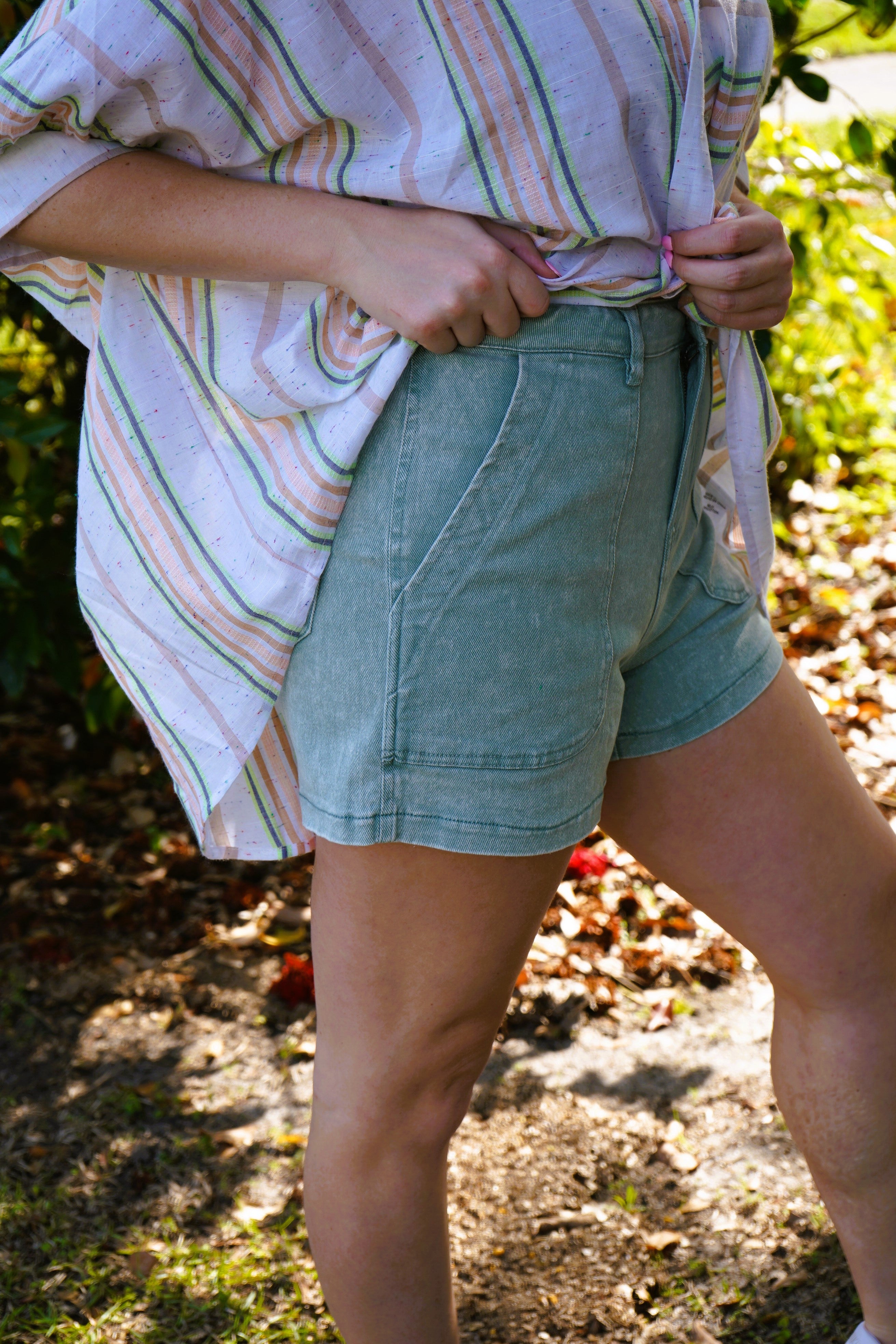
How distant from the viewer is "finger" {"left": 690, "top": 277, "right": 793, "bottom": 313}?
3.57 ft

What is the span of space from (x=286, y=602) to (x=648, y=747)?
0.45 m

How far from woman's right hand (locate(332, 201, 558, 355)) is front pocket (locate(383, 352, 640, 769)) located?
0.06 meters

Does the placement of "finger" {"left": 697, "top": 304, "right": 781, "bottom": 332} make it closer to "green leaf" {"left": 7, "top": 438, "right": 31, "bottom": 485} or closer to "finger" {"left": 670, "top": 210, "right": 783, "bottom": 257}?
"finger" {"left": 670, "top": 210, "right": 783, "bottom": 257}

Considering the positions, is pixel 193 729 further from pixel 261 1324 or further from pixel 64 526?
pixel 64 526

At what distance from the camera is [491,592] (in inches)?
39.8

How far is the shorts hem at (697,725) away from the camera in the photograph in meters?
1.28

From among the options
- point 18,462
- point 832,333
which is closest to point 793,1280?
point 18,462

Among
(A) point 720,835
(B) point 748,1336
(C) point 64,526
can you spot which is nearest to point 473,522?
(A) point 720,835

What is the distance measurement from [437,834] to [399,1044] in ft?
0.79

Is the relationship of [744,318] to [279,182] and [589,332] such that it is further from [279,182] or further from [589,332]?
Answer: [279,182]

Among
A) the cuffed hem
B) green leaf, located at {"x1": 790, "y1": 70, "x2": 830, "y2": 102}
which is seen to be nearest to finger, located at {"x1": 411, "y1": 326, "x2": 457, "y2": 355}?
the cuffed hem

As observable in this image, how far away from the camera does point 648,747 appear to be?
1.29m

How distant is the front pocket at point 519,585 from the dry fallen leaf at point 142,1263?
1.37 m

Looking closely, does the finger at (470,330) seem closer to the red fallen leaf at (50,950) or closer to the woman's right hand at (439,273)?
the woman's right hand at (439,273)
